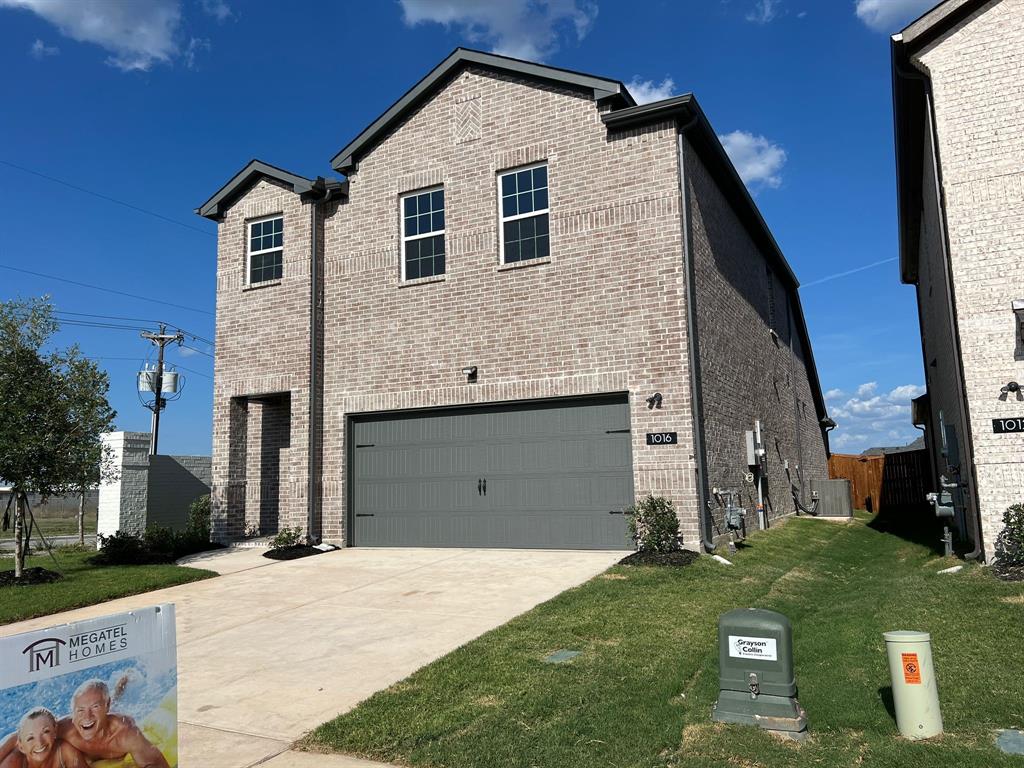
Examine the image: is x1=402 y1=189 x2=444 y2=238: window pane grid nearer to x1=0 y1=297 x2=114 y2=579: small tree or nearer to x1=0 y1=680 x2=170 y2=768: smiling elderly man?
→ x1=0 y1=297 x2=114 y2=579: small tree

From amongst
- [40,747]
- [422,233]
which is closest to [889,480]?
[422,233]

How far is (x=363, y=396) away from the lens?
1442 cm

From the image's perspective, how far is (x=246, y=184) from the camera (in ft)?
52.5

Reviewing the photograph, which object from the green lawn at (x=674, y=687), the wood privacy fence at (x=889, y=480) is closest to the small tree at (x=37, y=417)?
the green lawn at (x=674, y=687)

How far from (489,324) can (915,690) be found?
32.5 ft

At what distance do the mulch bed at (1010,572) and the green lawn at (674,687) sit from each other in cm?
15

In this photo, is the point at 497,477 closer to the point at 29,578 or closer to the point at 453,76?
the point at 29,578

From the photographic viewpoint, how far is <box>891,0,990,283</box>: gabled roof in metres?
10.4

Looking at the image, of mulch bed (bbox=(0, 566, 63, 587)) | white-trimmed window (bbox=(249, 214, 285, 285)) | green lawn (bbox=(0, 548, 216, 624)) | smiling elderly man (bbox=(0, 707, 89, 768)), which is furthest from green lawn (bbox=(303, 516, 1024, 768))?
white-trimmed window (bbox=(249, 214, 285, 285))

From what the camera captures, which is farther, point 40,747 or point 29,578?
point 29,578

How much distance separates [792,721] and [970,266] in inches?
324

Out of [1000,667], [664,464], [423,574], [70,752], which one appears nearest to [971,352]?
[664,464]

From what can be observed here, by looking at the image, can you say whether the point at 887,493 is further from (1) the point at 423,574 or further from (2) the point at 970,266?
(1) the point at 423,574

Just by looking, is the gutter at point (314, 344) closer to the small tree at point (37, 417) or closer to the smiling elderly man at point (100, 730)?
the small tree at point (37, 417)
